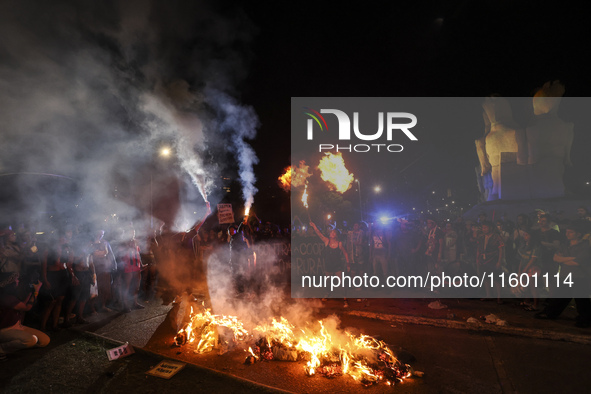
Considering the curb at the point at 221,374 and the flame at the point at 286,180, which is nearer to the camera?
the curb at the point at 221,374

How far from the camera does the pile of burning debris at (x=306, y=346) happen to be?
4250 millimetres

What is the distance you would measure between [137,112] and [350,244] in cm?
778

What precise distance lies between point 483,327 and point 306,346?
3.73m

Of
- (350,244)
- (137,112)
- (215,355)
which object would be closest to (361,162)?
(350,244)

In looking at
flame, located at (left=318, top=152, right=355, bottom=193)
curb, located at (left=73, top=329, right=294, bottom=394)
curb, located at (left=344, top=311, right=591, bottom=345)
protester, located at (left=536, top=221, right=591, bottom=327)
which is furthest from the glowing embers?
flame, located at (left=318, top=152, right=355, bottom=193)

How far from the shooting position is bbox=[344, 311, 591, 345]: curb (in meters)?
5.15

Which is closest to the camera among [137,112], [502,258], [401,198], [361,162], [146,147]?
[502,258]

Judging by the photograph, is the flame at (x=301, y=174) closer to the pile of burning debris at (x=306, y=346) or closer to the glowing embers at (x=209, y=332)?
the glowing embers at (x=209, y=332)

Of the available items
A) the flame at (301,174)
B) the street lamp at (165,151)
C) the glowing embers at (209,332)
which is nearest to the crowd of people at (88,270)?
the glowing embers at (209,332)

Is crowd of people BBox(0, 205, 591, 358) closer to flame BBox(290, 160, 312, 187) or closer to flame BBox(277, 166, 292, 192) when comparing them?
flame BBox(277, 166, 292, 192)

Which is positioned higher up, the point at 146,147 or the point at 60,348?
the point at 146,147

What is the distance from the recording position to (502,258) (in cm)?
756

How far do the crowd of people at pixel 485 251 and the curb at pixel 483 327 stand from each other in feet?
2.49

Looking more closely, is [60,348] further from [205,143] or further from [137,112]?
[205,143]
